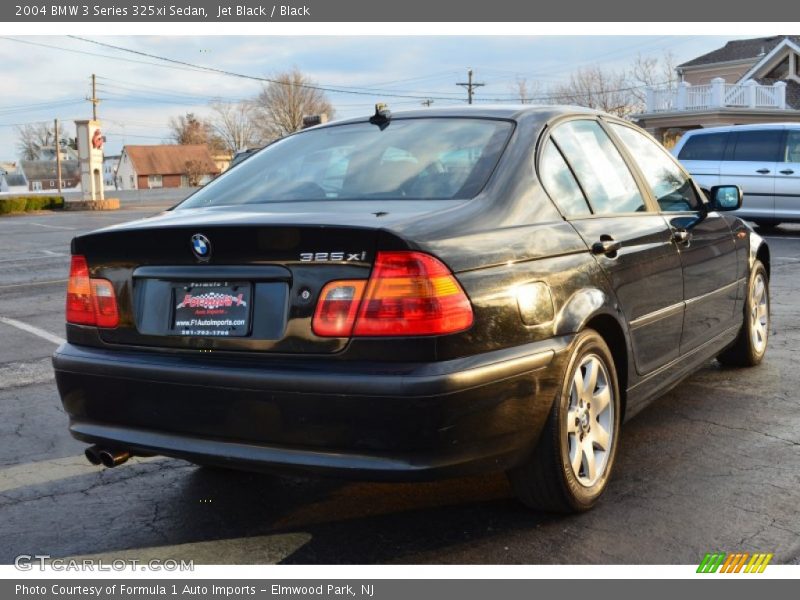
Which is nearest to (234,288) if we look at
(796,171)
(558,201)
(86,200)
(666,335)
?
(558,201)

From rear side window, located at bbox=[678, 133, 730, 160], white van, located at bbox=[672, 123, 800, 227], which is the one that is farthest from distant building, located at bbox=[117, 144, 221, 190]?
white van, located at bbox=[672, 123, 800, 227]

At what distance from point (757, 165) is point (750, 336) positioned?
1059 cm

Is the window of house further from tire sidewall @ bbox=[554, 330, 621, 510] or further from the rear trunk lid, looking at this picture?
the rear trunk lid

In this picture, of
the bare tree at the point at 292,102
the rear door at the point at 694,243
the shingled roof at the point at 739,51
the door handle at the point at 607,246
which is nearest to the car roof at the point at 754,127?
the rear door at the point at 694,243

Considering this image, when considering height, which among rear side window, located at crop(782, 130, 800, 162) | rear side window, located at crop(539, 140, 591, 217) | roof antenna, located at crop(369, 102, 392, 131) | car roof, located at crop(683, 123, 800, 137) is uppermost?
car roof, located at crop(683, 123, 800, 137)

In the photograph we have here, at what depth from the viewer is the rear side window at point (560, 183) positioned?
3.67m

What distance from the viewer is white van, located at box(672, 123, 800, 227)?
15039mm

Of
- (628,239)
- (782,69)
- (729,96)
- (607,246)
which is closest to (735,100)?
(729,96)

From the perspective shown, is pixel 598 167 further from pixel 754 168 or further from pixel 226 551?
pixel 754 168

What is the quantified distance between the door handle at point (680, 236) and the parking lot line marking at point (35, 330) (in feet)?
15.9

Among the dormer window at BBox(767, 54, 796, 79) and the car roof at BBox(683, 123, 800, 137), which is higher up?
the dormer window at BBox(767, 54, 796, 79)

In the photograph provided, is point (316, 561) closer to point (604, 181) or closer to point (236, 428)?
point (236, 428)

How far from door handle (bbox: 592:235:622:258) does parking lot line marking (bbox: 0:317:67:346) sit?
4886 mm

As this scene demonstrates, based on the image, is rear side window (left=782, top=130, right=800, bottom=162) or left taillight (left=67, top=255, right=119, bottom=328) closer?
left taillight (left=67, top=255, right=119, bottom=328)
